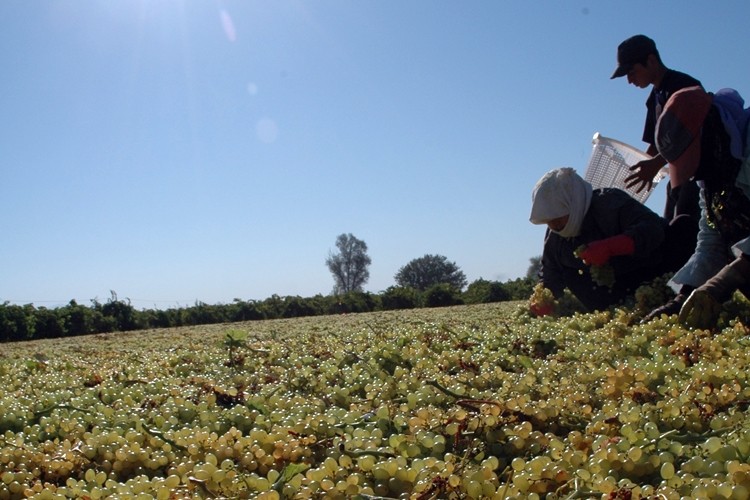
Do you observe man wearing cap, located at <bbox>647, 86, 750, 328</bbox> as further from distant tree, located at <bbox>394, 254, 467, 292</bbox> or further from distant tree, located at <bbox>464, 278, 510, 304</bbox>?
distant tree, located at <bbox>394, 254, 467, 292</bbox>

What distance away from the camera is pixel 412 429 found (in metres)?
1.74

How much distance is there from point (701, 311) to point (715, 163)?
0.81 meters

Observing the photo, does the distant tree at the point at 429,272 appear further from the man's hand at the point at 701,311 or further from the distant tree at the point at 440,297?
the man's hand at the point at 701,311

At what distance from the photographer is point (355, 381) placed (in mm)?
2645

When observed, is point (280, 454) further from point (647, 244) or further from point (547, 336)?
point (647, 244)

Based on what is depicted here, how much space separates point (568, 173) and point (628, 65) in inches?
34.2

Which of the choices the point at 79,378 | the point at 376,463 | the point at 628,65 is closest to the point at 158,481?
the point at 376,463

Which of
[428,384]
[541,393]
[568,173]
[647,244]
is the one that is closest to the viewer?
[541,393]

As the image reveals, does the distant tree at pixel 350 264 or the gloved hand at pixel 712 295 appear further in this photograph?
the distant tree at pixel 350 264

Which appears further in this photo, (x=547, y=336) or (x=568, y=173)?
(x=568, y=173)

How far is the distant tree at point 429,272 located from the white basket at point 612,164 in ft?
194

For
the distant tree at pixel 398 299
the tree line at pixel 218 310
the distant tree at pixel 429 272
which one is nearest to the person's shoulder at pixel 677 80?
the tree line at pixel 218 310

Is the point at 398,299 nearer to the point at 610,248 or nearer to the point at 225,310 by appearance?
the point at 225,310

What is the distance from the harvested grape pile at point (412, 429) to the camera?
133cm
